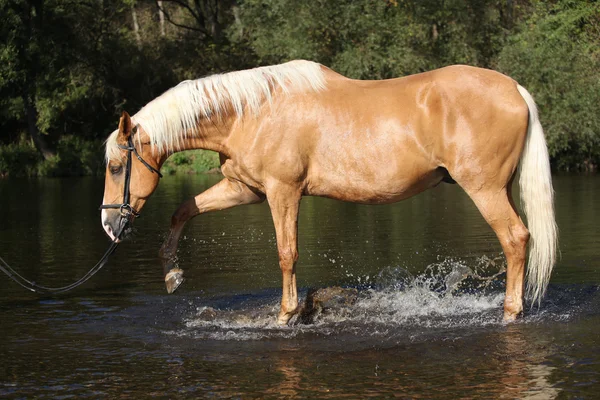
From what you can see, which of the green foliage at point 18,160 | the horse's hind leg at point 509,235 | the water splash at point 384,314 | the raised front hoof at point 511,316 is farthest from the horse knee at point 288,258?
the green foliage at point 18,160

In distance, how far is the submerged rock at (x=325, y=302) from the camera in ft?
31.1

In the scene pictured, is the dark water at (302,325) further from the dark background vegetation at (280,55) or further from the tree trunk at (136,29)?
→ the tree trunk at (136,29)

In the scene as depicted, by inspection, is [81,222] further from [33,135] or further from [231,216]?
[33,135]

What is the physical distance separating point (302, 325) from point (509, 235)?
2253 millimetres

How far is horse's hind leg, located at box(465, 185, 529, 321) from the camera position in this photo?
897 cm

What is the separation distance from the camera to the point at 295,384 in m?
6.74

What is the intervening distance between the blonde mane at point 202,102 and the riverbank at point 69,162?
35.1 m

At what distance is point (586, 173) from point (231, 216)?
2118 centimetres

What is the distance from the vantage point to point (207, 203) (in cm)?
1002

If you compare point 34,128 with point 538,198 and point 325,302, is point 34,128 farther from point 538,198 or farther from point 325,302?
point 538,198

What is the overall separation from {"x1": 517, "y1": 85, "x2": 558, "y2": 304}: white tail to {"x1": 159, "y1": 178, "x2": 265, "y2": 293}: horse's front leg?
285cm

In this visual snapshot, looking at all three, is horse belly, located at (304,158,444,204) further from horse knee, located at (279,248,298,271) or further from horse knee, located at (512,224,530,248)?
horse knee, located at (512,224,530,248)

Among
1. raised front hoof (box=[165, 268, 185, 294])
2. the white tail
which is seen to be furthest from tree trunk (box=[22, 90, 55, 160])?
the white tail

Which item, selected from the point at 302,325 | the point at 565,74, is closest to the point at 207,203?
the point at 302,325
